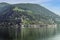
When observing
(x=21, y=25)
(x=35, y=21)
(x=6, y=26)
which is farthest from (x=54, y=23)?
(x=6, y=26)

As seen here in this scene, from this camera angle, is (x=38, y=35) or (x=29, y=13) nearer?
(x=38, y=35)

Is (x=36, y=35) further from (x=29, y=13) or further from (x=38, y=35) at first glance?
(x=29, y=13)

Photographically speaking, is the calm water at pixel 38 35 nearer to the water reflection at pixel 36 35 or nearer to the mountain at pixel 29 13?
the water reflection at pixel 36 35

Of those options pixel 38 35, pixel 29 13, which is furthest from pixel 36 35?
pixel 29 13

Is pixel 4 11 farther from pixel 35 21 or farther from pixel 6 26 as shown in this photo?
pixel 35 21

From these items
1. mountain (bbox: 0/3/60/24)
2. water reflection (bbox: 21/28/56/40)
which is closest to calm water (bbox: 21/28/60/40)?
water reflection (bbox: 21/28/56/40)

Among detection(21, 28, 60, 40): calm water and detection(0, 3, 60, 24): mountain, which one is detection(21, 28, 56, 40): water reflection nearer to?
detection(21, 28, 60, 40): calm water

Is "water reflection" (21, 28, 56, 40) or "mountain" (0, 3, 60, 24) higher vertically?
"mountain" (0, 3, 60, 24)

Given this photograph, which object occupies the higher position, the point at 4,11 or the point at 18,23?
the point at 4,11
